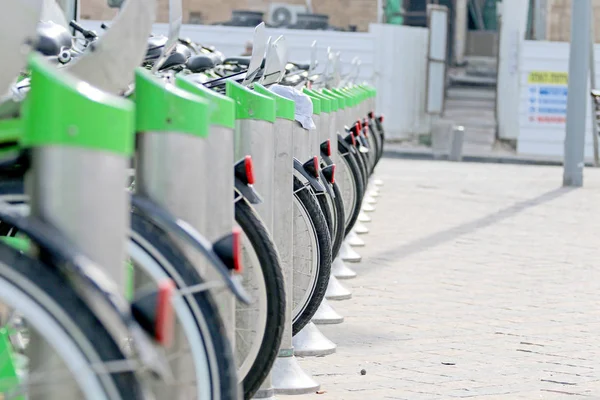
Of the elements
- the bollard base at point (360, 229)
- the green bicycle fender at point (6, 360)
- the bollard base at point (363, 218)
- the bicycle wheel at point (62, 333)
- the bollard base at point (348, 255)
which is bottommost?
the bollard base at point (363, 218)

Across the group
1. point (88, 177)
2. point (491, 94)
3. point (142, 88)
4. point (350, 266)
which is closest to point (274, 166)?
point (142, 88)

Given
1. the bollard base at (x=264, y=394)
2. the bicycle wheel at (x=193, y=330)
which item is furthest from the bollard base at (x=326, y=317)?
the bicycle wheel at (x=193, y=330)

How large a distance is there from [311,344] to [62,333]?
343 cm

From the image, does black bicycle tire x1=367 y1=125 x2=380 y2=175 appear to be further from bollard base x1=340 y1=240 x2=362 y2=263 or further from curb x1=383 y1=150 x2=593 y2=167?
curb x1=383 y1=150 x2=593 y2=167

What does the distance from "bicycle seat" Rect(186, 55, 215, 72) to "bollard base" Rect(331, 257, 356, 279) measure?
1825 millimetres

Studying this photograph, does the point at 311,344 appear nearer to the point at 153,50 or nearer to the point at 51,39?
the point at 153,50

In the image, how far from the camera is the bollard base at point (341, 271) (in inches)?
314

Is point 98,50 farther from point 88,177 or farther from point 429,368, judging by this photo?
point 429,368

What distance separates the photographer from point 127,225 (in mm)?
2582

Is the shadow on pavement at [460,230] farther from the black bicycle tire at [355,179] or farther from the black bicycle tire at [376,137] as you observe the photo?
the black bicycle tire at [376,137]

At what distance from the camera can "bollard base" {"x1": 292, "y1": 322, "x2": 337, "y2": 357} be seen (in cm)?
567

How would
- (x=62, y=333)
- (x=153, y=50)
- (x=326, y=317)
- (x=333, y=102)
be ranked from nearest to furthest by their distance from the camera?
1. (x=62, y=333)
2. (x=153, y=50)
3. (x=326, y=317)
4. (x=333, y=102)

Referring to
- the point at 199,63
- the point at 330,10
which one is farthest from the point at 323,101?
the point at 330,10

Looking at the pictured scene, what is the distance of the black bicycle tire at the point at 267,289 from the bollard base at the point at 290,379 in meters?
0.81
